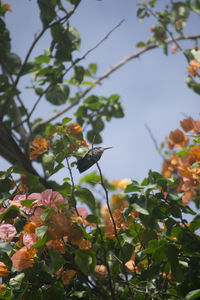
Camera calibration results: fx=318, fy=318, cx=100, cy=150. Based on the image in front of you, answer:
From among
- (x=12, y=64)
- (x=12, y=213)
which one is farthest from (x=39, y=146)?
(x=12, y=64)

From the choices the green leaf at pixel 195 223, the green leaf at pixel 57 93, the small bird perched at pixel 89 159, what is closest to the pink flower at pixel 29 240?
the small bird perched at pixel 89 159

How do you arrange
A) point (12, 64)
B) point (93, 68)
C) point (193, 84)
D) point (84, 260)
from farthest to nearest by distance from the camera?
1. point (93, 68)
2. point (12, 64)
3. point (193, 84)
4. point (84, 260)

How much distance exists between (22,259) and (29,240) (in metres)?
0.04

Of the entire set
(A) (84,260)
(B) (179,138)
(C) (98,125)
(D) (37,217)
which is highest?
(C) (98,125)

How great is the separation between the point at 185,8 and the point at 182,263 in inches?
95.6

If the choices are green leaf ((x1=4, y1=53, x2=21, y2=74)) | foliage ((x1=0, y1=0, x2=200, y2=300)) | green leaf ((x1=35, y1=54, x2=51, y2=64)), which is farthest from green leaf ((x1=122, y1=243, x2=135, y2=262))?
green leaf ((x1=4, y1=53, x2=21, y2=74))

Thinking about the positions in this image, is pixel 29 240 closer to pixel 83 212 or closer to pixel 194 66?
pixel 83 212

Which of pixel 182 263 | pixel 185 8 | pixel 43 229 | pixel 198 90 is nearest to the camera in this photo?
pixel 43 229

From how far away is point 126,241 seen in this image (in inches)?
30.0

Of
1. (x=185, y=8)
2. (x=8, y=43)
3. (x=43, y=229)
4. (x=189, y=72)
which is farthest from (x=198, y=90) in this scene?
(x=185, y=8)

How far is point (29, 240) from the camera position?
683mm

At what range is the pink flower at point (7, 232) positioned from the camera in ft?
2.38

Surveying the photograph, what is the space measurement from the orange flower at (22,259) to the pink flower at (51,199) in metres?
0.11

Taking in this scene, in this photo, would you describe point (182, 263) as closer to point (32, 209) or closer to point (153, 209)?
point (153, 209)
